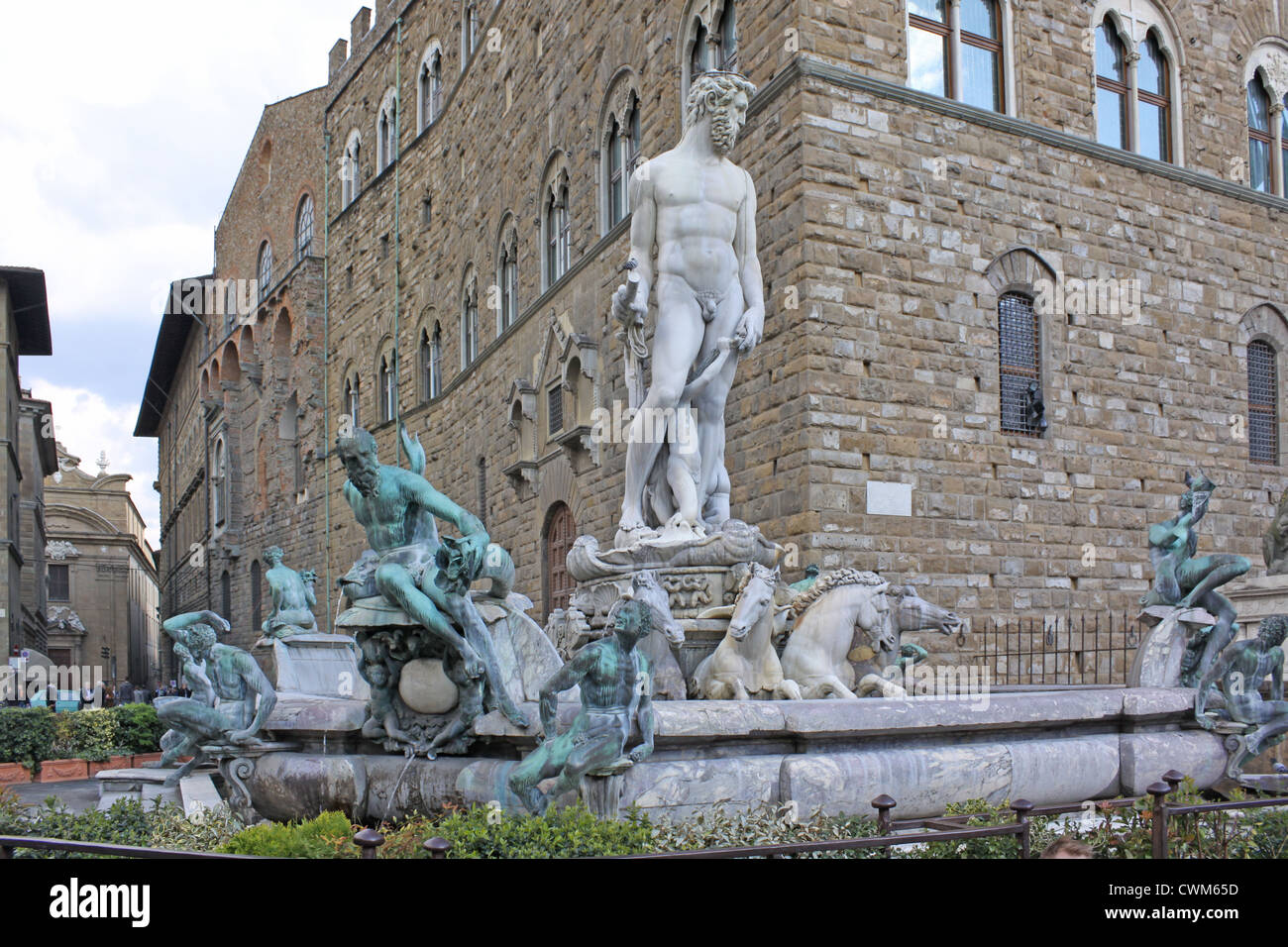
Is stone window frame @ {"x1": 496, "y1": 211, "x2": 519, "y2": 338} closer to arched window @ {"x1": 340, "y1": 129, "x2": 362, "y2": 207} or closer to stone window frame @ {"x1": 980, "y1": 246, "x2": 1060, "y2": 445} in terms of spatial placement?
stone window frame @ {"x1": 980, "y1": 246, "x2": 1060, "y2": 445}

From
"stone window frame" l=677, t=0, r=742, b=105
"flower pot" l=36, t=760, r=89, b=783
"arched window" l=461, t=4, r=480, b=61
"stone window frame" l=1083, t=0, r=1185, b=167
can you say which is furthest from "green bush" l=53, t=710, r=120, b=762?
"arched window" l=461, t=4, r=480, b=61

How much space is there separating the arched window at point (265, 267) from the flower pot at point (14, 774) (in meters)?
32.5

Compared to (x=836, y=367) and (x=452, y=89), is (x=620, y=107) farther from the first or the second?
(x=452, y=89)

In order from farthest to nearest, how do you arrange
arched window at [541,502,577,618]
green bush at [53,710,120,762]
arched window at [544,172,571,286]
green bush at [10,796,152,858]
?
arched window at [544,172,571,286] < arched window at [541,502,577,618] < green bush at [53,710,120,762] < green bush at [10,796,152,858]

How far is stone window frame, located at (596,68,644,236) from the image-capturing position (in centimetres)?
1767

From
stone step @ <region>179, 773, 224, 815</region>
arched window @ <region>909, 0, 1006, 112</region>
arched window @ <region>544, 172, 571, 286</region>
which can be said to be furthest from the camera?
arched window @ <region>544, 172, 571, 286</region>

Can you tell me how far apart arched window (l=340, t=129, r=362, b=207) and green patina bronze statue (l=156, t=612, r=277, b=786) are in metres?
29.9

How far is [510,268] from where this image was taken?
24.6 meters

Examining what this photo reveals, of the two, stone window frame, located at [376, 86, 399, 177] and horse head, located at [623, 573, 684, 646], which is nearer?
horse head, located at [623, 573, 684, 646]

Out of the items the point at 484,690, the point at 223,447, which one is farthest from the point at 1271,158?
the point at 223,447

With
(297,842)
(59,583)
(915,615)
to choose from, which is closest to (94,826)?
(297,842)

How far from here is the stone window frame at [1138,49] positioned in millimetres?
15578

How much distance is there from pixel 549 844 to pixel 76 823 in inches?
92.5

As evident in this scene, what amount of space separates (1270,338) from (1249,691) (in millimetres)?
11128
